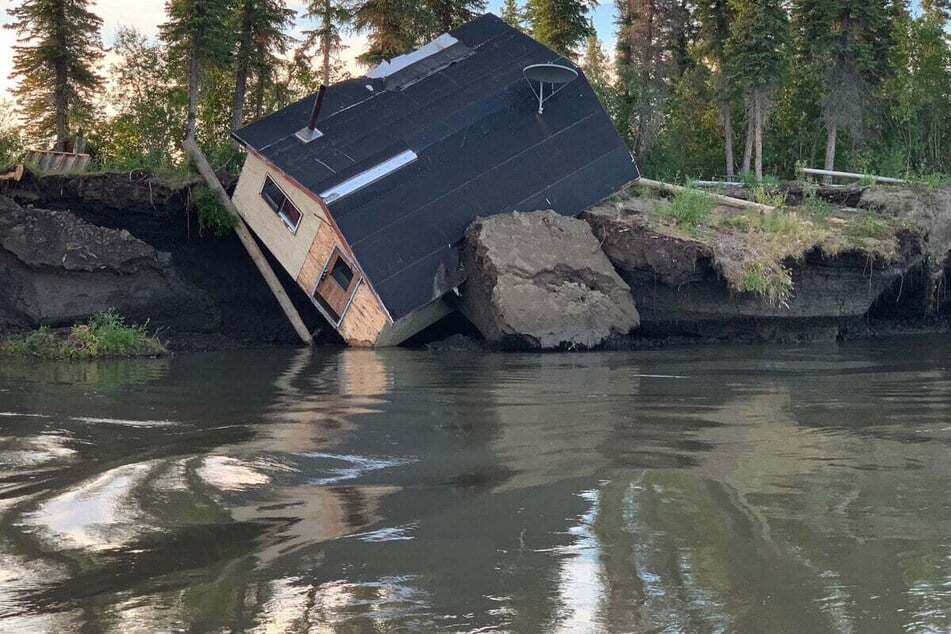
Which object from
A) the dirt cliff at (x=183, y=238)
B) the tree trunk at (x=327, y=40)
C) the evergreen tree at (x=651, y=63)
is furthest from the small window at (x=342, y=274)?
the evergreen tree at (x=651, y=63)

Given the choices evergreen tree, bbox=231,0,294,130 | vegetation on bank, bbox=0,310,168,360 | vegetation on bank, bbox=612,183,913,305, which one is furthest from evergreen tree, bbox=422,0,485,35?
vegetation on bank, bbox=0,310,168,360

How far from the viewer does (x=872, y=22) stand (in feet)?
117

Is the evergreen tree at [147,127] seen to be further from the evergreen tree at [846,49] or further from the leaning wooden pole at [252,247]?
the evergreen tree at [846,49]

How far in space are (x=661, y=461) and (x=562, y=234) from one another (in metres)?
12.9

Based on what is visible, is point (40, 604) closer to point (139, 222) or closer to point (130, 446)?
point (130, 446)

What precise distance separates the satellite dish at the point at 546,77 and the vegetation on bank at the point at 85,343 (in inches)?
353

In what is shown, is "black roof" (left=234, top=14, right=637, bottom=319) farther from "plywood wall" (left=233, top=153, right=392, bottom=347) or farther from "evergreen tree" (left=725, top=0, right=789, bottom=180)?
"evergreen tree" (left=725, top=0, right=789, bottom=180)

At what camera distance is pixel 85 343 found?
16906mm

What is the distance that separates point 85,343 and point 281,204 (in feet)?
18.4

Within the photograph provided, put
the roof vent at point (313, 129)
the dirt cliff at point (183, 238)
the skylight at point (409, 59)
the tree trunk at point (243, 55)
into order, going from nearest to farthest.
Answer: the roof vent at point (313, 129) → the dirt cliff at point (183, 238) → the skylight at point (409, 59) → the tree trunk at point (243, 55)

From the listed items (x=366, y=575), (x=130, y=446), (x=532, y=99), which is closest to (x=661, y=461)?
(x=366, y=575)

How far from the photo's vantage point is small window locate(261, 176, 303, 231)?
20922 millimetres

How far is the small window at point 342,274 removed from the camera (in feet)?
66.8

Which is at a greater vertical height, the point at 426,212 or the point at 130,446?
the point at 426,212
